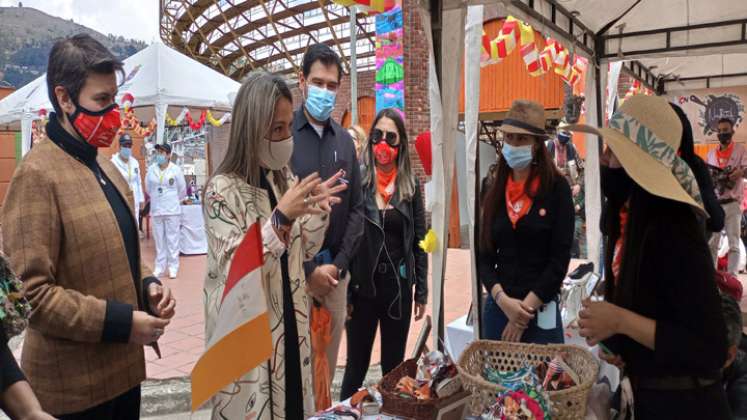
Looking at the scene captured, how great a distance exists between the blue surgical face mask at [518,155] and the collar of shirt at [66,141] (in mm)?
1808

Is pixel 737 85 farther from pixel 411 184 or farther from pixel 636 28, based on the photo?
pixel 411 184

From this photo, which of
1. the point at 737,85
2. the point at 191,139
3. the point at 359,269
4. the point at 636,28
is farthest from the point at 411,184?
the point at 191,139

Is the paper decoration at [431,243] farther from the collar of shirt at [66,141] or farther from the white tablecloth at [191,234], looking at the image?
the white tablecloth at [191,234]

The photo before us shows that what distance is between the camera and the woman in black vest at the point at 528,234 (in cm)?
241

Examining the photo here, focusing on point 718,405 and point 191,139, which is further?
point 191,139

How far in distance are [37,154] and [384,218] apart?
1.78 meters

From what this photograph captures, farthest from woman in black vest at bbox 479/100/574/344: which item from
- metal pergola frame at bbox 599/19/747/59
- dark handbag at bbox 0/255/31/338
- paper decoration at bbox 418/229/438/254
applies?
metal pergola frame at bbox 599/19/747/59

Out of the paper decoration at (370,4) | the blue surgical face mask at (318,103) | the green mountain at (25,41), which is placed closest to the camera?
the paper decoration at (370,4)

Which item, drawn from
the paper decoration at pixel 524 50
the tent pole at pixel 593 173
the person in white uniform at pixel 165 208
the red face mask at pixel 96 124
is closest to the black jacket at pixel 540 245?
the red face mask at pixel 96 124

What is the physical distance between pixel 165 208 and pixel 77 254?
293 inches

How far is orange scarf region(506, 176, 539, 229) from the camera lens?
2.46m

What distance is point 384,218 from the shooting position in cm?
298

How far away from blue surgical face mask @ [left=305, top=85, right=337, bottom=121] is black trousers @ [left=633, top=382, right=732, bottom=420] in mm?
1868

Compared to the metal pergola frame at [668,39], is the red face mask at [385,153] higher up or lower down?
lower down
